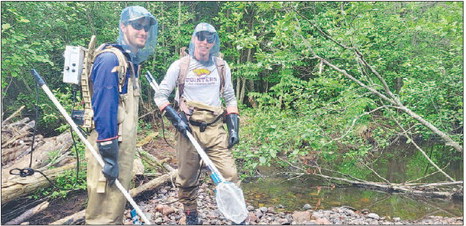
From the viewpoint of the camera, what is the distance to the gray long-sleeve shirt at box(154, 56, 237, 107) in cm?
384

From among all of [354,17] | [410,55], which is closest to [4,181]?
[354,17]

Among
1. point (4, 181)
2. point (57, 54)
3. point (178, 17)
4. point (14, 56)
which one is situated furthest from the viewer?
point (178, 17)

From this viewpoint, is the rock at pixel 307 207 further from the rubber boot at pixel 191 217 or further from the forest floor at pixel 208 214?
the rubber boot at pixel 191 217

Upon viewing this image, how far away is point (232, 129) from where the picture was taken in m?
4.02

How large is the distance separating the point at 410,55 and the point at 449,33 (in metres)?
5.98

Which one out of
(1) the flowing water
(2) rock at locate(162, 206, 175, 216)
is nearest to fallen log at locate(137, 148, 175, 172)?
(1) the flowing water

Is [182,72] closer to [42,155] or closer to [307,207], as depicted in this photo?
[307,207]

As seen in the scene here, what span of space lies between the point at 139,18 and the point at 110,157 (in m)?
1.35

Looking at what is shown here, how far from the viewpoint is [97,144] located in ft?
8.98

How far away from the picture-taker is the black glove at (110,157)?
2688 mm

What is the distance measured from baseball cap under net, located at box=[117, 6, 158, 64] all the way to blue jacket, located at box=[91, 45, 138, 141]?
1.40 feet

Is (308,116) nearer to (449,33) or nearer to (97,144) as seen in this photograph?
(449,33)

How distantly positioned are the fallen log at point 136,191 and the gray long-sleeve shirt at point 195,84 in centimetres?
202

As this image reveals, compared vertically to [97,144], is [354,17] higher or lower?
higher
